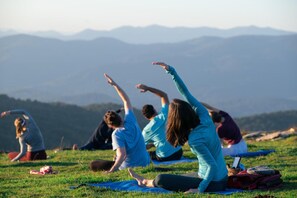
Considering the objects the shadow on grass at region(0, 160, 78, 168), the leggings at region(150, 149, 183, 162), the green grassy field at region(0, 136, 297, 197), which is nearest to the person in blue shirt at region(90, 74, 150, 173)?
the green grassy field at region(0, 136, 297, 197)

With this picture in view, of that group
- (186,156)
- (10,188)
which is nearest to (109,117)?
(10,188)

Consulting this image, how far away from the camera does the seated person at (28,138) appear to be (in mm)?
17812

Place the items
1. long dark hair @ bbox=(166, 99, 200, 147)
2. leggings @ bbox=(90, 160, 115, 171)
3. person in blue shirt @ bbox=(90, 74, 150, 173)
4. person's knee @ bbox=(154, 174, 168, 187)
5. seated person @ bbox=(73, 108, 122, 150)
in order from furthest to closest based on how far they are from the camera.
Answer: seated person @ bbox=(73, 108, 122, 150) → leggings @ bbox=(90, 160, 115, 171) → person in blue shirt @ bbox=(90, 74, 150, 173) → person's knee @ bbox=(154, 174, 168, 187) → long dark hair @ bbox=(166, 99, 200, 147)

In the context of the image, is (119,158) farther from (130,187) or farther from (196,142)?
(196,142)

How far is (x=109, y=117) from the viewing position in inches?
507

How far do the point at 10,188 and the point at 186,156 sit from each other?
5.99 metres

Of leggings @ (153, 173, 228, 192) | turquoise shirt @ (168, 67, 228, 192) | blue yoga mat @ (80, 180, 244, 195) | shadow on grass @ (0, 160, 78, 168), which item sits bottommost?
shadow on grass @ (0, 160, 78, 168)

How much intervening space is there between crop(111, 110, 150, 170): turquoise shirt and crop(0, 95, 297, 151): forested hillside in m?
43.5

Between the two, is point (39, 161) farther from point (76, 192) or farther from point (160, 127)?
point (76, 192)

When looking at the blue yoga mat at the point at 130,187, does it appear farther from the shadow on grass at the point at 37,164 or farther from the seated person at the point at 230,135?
the shadow on grass at the point at 37,164

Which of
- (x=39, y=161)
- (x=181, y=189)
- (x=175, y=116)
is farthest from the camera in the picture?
(x=39, y=161)

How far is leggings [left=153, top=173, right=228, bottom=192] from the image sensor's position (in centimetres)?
1040

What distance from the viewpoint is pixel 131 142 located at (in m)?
13.6

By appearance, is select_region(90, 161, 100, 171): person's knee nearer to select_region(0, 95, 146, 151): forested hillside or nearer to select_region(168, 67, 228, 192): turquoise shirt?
select_region(168, 67, 228, 192): turquoise shirt
